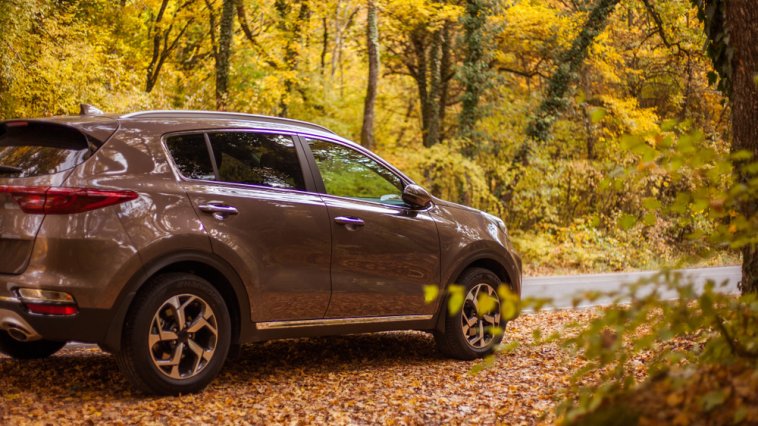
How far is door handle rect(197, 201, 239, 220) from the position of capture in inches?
248

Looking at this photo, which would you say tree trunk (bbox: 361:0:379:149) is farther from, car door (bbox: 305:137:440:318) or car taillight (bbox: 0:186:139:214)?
car taillight (bbox: 0:186:139:214)

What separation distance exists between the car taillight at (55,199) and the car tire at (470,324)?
3.29 meters

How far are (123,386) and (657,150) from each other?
4.45m

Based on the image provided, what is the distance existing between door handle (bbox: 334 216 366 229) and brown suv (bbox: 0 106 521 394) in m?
0.02

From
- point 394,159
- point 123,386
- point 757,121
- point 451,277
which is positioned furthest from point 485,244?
point 394,159

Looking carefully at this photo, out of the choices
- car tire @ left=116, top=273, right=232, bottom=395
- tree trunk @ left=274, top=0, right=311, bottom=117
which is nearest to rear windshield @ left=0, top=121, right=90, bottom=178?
car tire @ left=116, top=273, right=232, bottom=395

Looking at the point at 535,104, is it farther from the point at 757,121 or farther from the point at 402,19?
the point at 757,121

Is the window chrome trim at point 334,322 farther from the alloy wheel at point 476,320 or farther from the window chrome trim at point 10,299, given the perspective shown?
the window chrome trim at point 10,299

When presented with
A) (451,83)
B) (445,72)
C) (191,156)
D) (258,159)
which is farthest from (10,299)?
(451,83)

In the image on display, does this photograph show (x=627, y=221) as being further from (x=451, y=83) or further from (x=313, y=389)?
(x=451, y=83)

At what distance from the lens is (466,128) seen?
23.8 m

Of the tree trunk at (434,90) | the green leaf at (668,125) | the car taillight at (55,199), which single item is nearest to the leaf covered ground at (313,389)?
the car taillight at (55,199)

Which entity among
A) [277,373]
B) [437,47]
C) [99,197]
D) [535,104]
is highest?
[437,47]

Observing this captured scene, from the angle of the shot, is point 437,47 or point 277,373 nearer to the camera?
point 277,373
